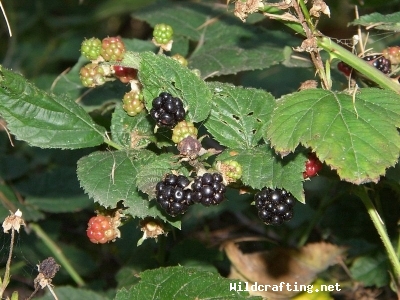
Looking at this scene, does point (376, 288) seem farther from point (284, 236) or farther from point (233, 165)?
point (233, 165)

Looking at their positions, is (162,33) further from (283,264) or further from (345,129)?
(283,264)

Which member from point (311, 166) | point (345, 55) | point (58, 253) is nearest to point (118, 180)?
point (311, 166)

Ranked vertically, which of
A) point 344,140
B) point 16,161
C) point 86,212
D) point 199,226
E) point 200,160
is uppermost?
point 344,140

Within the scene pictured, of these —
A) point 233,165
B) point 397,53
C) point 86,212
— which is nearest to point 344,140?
point 233,165

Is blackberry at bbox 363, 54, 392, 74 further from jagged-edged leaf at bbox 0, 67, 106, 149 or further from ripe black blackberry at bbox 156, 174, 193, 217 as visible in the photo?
jagged-edged leaf at bbox 0, 67, 106, 149

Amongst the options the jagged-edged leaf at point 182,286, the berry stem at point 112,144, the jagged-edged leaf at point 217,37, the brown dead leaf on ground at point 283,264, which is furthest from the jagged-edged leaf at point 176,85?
the brown dead leaf on ground at point 283,264

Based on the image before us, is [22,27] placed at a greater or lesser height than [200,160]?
lesser
